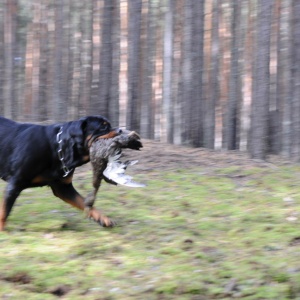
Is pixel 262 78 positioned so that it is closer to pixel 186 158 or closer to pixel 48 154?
pixel 186 158

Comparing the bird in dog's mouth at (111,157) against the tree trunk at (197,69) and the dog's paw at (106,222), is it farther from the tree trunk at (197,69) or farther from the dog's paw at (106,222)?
the tree trunk at (197,69)

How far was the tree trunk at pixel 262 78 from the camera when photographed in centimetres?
853

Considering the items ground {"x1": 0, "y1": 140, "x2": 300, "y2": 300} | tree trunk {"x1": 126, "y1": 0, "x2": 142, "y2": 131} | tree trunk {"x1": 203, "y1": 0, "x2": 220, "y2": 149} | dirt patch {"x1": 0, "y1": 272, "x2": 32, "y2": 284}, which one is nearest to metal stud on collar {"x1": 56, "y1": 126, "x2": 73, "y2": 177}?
ground {"x1": 0, "y1": 140, "x2": 300, "y2": 300}

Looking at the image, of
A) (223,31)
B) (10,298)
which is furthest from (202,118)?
(10,298)

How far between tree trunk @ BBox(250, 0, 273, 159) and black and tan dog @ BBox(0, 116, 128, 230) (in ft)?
9.55

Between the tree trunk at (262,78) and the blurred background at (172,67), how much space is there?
1 centimetres

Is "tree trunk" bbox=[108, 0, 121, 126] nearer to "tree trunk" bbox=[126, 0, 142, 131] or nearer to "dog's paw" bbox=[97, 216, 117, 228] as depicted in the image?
"tree trunk" bbox=[126, 0, 142, 131]

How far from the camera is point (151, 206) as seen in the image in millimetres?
7070

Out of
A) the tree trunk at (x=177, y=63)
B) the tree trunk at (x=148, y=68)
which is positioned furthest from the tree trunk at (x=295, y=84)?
the tree trunk at (x=148, y=68)

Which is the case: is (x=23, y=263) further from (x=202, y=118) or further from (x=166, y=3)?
(x=166, y=3)

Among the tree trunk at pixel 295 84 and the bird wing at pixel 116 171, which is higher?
the tree trunk at pixel 295 84

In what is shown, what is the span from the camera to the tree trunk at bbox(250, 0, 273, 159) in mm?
8531

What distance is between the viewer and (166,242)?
19.6ft

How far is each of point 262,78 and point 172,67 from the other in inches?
51.4
